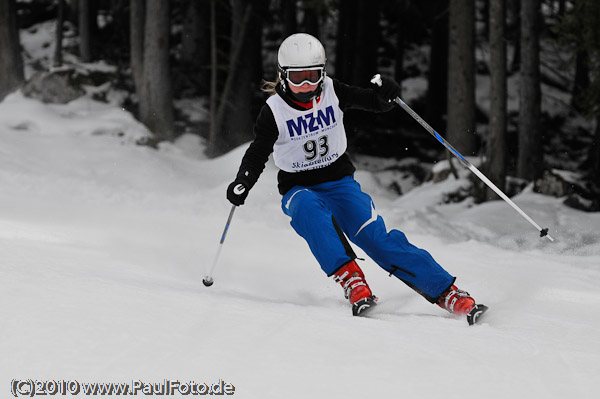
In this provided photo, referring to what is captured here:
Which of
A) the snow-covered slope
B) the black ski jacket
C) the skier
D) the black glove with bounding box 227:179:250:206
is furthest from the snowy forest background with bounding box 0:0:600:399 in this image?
the black ski jacket

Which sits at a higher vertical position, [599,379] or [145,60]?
[599,379]

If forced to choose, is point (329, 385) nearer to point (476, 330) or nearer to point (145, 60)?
point (476, 330)

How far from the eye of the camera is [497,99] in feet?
39.3

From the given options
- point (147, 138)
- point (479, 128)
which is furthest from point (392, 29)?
point (147, 138)

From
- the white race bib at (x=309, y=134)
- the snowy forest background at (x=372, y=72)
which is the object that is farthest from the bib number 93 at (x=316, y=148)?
the snowy forest background at (x=372, y=72)

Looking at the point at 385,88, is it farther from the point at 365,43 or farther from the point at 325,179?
the point at 365,43

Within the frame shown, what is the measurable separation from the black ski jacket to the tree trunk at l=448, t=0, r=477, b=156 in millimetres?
8509

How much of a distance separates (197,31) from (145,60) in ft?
12.5

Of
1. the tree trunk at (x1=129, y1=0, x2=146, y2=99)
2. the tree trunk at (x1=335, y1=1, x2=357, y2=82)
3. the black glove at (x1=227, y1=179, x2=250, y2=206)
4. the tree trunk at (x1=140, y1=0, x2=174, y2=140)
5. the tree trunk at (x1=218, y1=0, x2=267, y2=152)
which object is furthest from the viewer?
the tree trunk at (x1=335, y1=1, x2=357, y2=82)

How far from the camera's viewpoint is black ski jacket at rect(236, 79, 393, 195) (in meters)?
4.62

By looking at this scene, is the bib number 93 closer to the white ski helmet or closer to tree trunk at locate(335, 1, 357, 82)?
the white ski helmet

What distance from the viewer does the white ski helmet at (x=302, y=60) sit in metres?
4.48

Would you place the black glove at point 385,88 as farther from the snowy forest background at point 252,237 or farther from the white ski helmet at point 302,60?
the snowy forest background at point 252,237

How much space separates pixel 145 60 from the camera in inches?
583
